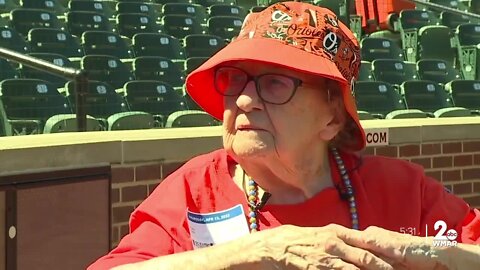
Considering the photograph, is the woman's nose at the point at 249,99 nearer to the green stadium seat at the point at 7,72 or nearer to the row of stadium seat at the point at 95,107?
the row of stadium seat at the point at 95,107

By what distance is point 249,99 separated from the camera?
1.67 metres

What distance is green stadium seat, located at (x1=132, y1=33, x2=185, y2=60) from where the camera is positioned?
879cm

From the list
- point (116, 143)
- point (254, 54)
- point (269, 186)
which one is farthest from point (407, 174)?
point (116, 143)

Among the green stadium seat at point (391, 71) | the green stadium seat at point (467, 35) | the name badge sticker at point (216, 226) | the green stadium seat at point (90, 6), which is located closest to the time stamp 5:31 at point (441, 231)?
the name badge sticker at point (216, 226)

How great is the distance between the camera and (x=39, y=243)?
3.38 meters

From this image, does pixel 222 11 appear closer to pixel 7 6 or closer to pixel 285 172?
pixel 7 6

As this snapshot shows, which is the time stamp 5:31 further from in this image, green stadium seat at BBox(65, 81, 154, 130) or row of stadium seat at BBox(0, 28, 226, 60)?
row of stadium seat at BBox(0, 28, 226, 60)

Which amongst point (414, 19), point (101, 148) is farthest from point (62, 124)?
point (414, 19)

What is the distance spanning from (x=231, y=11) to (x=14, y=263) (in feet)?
26.9

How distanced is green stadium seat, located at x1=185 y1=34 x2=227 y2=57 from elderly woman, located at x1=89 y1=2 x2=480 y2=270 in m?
7.32

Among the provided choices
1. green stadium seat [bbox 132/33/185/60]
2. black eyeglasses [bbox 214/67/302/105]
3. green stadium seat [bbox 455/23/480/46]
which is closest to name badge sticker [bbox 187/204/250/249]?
black eyeglasses [bbox 214/67/302/105]

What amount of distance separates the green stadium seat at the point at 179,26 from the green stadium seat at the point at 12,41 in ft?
9.15

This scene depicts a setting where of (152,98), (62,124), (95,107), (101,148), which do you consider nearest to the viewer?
(101,148)

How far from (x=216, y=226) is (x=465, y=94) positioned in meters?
7.57
